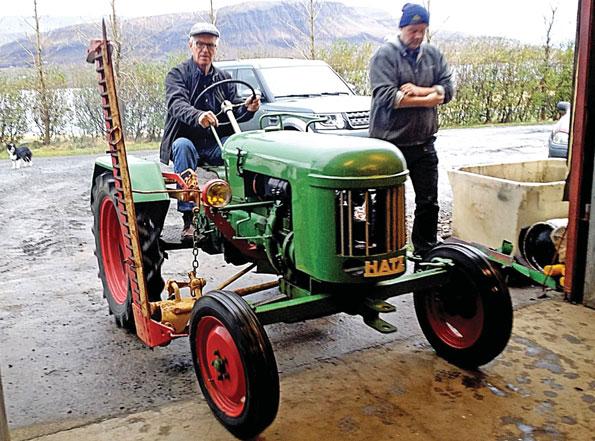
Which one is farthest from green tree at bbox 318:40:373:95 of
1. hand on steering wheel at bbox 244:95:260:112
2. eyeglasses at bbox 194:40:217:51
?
hand on steering wheel at bbox 244:95:260:112

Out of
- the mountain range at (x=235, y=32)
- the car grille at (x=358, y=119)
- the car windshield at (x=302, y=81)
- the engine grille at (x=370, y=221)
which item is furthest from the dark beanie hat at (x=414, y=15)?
the mountain range at (x=235, y=32)

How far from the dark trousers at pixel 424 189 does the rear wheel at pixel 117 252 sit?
1.76m

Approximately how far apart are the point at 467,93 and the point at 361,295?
12.8 m

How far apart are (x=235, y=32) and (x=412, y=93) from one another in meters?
19.9

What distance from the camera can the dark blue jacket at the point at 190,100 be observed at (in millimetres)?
4023

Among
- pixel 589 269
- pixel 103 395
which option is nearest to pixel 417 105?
pixel 589 269

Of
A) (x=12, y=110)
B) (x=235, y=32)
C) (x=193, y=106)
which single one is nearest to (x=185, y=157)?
(x=193, y=106)

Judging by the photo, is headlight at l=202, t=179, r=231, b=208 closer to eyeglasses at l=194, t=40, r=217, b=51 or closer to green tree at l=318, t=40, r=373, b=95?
eyeglasses at l=194, t=40, r=217, b=51

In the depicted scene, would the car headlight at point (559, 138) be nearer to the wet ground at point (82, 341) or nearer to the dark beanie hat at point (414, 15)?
the wet ground at point (82, 341)

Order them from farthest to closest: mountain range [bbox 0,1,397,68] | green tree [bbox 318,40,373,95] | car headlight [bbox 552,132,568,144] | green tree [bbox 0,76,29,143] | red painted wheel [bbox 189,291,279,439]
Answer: mountain range [bbox 0,1,397,68] < green tree [bbox 318,40,373,95] < green tree [bbox 0,76,29,143] < car headlight [bbox 552,132,568,144] < red painted wheel [bbox 189,291,279,439]

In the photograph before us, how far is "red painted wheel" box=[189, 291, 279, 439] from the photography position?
2.45 m

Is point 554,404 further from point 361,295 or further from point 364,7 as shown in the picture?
point 364,7

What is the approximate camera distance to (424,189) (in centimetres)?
438

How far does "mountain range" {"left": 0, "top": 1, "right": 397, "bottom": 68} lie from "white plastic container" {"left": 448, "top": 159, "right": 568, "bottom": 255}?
349 inches
